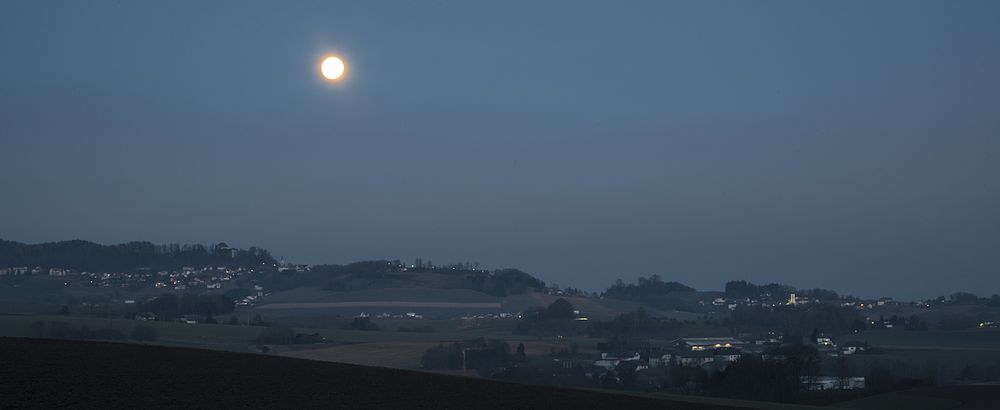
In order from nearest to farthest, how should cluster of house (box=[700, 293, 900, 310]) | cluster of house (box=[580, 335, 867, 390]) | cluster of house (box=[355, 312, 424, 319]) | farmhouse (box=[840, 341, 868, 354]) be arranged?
cluster of house (box=[580, 335, 867, 390])
farmhouse (box=[840, 341, 868, 354])
cluster of house (box=[355, 312, 424, 319])
cluster of house (box=[700, 293, 900, 310])

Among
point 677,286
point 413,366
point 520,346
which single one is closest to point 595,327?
point 520,346

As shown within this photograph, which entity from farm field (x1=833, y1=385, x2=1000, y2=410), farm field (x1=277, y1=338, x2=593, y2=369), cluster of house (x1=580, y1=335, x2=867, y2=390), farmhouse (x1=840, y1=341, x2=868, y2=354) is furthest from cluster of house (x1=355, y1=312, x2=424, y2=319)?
farm field (x1=833, y1=385, x2=1000, y2=410)

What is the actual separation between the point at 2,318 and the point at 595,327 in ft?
166

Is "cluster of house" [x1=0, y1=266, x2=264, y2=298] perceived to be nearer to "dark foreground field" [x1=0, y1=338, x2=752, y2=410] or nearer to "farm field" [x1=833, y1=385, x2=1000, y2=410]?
"dark foreground field" [x1=0, y1=338, x2=752, y2=410]

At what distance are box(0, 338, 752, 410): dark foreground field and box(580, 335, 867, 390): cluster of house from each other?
19.9 m

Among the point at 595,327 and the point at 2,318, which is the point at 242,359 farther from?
the point at 595,327

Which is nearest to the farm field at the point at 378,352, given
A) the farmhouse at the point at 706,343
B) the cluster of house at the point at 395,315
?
the farmhouse at the point at 706,343

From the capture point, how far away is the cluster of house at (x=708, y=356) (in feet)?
182

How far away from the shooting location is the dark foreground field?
1141 inches

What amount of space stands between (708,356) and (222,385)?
136ft

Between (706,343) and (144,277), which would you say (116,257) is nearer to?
(144,277)

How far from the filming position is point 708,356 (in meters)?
67.8

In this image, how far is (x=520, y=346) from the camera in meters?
70.2

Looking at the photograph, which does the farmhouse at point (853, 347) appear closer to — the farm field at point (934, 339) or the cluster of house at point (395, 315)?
the farm field at point (934, 339)
